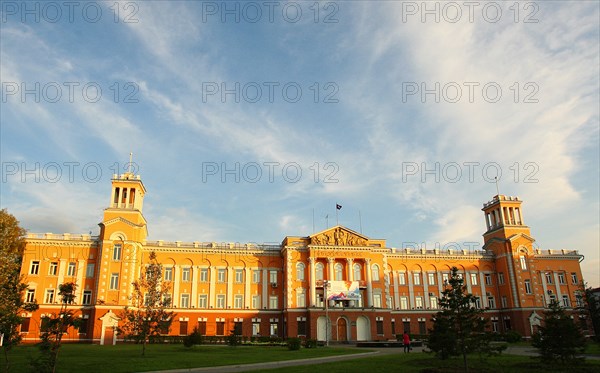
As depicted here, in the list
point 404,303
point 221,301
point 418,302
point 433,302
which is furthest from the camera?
point 433,302

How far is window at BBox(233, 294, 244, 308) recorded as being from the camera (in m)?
65.4

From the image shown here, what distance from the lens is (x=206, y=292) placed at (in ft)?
214

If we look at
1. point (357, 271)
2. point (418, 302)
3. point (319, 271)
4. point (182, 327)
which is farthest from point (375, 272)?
point (182, 327)

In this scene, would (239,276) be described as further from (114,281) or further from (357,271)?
(357,271)

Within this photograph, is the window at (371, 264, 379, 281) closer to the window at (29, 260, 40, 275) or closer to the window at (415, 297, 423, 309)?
the window at (415, 297, 423, 309)

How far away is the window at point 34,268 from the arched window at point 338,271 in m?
40.0

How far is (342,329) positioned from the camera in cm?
6175

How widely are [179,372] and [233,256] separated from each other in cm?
4219

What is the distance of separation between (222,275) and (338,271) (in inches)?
664

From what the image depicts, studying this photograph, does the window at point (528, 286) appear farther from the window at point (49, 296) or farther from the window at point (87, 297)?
the window at point (49, 296)

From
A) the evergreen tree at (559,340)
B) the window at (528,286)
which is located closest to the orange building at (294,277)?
the window at (528,286)

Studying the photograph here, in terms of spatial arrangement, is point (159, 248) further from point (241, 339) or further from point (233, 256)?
point (241, 339)

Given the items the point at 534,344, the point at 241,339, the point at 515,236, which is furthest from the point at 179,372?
the point at 515,236

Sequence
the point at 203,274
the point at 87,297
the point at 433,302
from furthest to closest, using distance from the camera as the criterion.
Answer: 1. the point at 433,302
2. the point at 203,274
3. the point at 87,297
